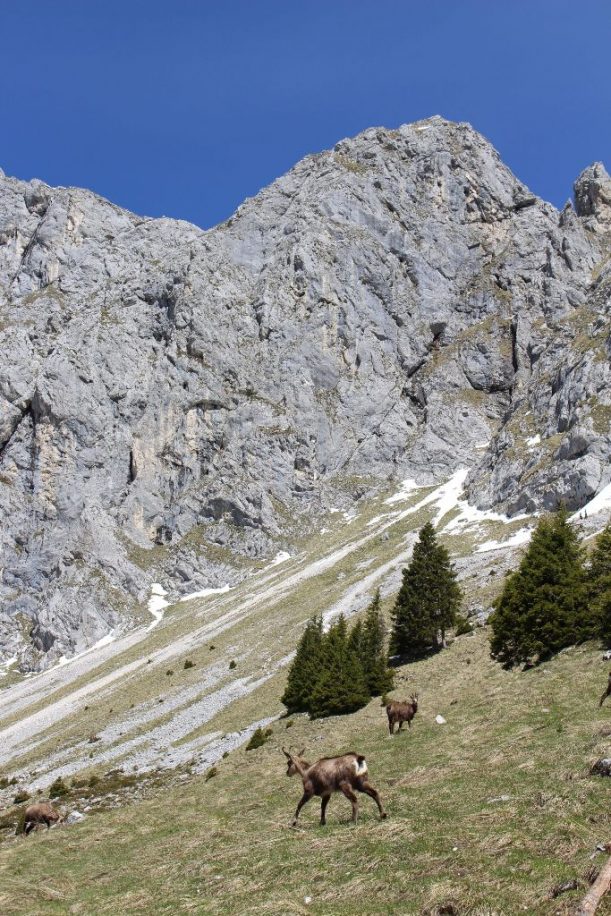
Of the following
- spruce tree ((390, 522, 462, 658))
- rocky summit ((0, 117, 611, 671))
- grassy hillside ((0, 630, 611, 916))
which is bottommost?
spruce tree ((390, 522, 462, 658))

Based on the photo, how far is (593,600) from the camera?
29.3 metres

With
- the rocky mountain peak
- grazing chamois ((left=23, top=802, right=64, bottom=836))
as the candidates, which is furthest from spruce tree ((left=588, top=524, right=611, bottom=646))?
the rocky mountain peak

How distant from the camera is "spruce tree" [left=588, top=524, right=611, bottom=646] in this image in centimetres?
2717

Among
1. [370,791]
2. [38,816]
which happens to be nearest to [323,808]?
[370,791]

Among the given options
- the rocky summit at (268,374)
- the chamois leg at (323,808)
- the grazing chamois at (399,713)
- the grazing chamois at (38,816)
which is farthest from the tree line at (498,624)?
the rocky summit at (268,374)

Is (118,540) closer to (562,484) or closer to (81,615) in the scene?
(81,615)

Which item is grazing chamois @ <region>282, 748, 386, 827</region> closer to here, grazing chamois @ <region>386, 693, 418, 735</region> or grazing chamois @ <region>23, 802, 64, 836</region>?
grazing chamois @ <region>386, 693, 418, 735</region>

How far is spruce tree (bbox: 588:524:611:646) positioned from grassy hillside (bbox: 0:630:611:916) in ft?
5.35

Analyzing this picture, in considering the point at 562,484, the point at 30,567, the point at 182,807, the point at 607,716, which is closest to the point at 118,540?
the point at 30,567

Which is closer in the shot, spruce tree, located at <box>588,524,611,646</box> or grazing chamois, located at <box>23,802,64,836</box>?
grazing chamois, located at <box>23,802,64,836</box>

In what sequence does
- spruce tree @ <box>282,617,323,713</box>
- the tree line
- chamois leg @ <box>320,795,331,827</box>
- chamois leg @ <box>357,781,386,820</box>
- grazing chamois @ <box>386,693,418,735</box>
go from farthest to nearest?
spruce tree @ <box>282,617,323,713</box>
the tree line
grazing chamois @ <box>386,693,418,735</box>
chamois leg @ <box>320,795,331,827</box>
chamois leg @ <box>357,781,386,820</box>

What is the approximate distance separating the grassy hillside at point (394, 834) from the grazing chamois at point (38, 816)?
151 centimetres

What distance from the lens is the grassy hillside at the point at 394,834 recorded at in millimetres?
9562

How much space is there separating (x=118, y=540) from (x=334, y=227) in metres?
106
